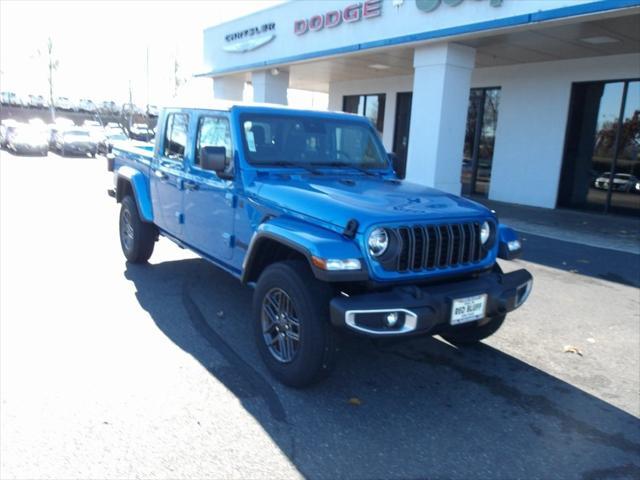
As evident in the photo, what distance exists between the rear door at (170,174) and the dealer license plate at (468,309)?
3.07 m

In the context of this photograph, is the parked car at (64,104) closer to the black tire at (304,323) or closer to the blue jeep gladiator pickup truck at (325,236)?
the blue jeep gladiator pickup truck at (325,236)

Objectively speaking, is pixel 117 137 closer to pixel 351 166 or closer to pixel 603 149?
pixel 603 149

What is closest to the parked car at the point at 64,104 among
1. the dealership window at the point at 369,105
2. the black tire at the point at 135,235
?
the dealership window at the point at 369,105

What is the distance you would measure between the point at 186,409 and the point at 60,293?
285cm

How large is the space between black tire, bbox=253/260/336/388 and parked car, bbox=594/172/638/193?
38.8 ft

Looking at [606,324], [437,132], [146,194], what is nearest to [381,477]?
[606,324]

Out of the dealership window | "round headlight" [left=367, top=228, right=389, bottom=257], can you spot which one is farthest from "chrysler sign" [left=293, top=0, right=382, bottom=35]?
"round headlight" [left=367, top=228, right=389, bottom=257]

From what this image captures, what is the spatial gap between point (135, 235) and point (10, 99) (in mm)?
73861

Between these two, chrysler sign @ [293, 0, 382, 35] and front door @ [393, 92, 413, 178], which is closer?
chrysler sign @ [293, 0, 382, 35]

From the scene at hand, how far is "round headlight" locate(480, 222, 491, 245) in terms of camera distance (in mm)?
4039

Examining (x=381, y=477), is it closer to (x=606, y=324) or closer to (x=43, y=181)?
(x=606, y=324)

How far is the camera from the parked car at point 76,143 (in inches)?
1117

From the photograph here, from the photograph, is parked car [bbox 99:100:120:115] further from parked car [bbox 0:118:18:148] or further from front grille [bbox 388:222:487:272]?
front grille [bbox 388:222:487:272]

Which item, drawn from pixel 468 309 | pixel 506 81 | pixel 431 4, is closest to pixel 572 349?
pixel 468 309
